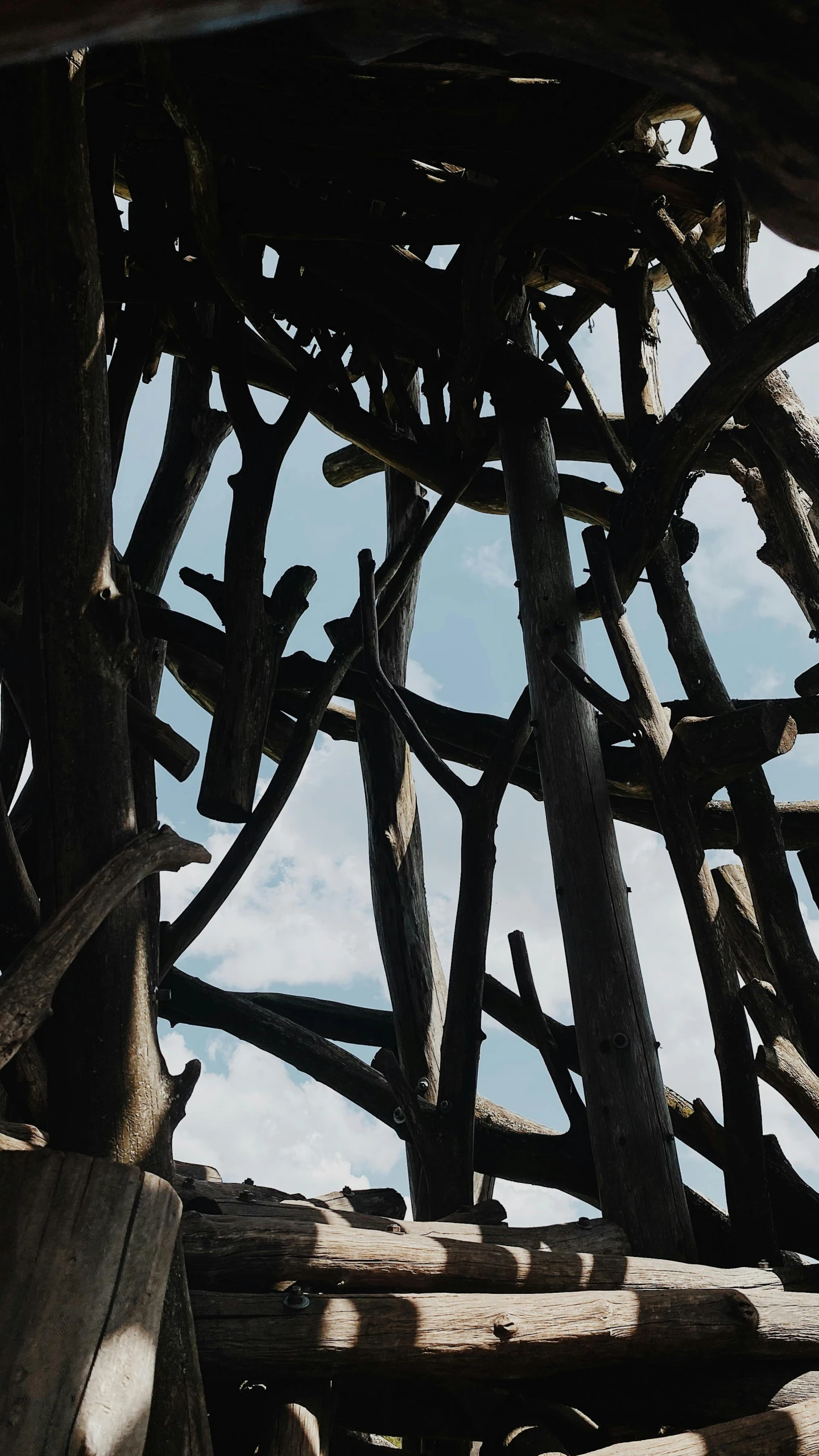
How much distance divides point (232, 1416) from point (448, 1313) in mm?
542

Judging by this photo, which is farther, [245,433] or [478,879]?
[245,433]

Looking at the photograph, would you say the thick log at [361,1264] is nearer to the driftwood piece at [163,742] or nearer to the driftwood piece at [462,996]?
the driftwood piece at [462,996]

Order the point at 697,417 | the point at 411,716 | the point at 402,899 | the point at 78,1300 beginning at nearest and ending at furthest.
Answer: the point at 78,1300
the point at 697,417
the point at 411,716
the point at 402,899

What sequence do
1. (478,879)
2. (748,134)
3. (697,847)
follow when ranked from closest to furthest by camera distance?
(748,134) → (697,847) → (478,879)

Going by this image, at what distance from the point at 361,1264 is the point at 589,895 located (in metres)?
1.50

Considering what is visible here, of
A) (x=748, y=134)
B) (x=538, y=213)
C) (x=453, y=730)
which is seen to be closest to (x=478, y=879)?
(x=453, y=730)

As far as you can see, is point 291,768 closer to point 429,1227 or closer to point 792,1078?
point 429,1227

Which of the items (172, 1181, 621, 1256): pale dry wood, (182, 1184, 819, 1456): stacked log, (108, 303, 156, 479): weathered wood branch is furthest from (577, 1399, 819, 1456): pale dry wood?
(108, 303, 156, 479): weathered wood branch

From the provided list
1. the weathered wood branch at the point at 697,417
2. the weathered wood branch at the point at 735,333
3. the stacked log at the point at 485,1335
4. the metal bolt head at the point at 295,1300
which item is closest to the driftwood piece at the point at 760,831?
the weathered wood branch at the point at 697,417

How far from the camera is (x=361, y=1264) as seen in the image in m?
2.53

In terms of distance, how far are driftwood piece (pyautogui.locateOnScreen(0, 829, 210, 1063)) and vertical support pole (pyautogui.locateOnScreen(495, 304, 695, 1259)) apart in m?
1.42

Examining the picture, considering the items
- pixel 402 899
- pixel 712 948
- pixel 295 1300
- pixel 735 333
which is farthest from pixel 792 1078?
pixel 735 333

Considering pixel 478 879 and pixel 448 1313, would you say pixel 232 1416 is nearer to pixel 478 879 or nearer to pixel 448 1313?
pixel 448 1313

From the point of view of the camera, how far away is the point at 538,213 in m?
4.26
